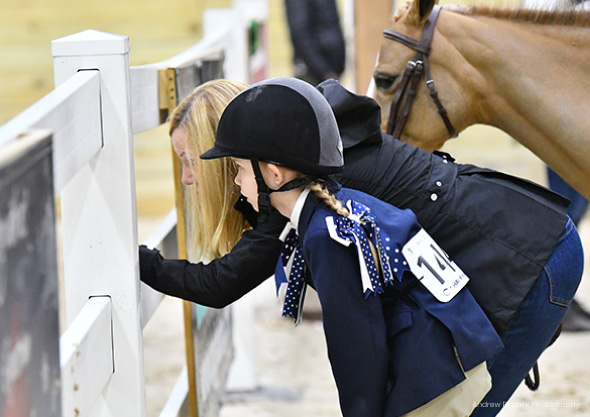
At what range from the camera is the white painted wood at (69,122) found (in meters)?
0.82

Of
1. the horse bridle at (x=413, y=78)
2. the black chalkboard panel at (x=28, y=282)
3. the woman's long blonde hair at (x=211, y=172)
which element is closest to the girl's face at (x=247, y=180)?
the woman's long blonde hair at (x=211, y=172)

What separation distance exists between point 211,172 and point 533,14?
125cm

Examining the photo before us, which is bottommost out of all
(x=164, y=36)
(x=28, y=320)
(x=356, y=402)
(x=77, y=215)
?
(x=164, y=36)

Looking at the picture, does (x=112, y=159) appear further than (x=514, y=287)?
No

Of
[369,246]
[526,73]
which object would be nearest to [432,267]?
[369,246]

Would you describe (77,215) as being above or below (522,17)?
below

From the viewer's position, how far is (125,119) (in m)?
1.22

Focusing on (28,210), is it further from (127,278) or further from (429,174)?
(429,174)

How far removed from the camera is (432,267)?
53.3 inches

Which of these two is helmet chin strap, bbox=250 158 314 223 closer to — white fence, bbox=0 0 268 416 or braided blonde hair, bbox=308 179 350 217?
braided blonde hair, bbox=308 179 350 217

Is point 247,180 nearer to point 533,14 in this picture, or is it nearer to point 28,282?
point 28,282

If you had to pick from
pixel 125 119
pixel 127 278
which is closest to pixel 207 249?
pixel 127 278

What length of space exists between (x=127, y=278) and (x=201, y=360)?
2.23 feet

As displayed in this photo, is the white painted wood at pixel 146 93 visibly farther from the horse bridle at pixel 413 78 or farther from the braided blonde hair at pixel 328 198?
the horse bridle at pixel 413 78
